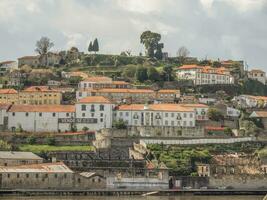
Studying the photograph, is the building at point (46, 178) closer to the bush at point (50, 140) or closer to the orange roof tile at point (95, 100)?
the bush at point (50, 140)

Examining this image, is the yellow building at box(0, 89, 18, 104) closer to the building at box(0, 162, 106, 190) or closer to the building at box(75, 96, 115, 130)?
the building at box(75, 96, 115, 130)

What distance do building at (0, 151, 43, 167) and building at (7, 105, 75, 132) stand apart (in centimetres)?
1217

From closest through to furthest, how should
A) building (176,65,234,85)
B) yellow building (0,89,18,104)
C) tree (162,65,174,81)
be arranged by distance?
1. yellow building (0,89,18,104)
2. tree (162,65,174,81)
3. building (176,65,234,85)

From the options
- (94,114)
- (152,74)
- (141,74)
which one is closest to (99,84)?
(141,74)

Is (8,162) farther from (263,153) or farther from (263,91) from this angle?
(263,91)

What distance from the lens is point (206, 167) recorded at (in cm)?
6184

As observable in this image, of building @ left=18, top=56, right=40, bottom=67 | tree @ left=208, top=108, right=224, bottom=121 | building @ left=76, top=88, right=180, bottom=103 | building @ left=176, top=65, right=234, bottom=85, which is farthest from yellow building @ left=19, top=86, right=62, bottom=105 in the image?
building @ left=176, top=65, right=234, bottom=85

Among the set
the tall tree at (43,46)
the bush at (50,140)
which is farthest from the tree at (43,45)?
the bush at (50,140)

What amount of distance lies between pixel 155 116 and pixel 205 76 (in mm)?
25704

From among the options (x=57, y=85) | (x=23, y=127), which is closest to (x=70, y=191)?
(x=23, y=127)

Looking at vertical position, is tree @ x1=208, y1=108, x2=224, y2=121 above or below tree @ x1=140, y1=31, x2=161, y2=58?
below

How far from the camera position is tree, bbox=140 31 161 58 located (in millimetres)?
114125

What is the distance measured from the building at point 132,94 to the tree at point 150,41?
86.3 ft

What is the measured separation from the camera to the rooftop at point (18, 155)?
6025 cm
